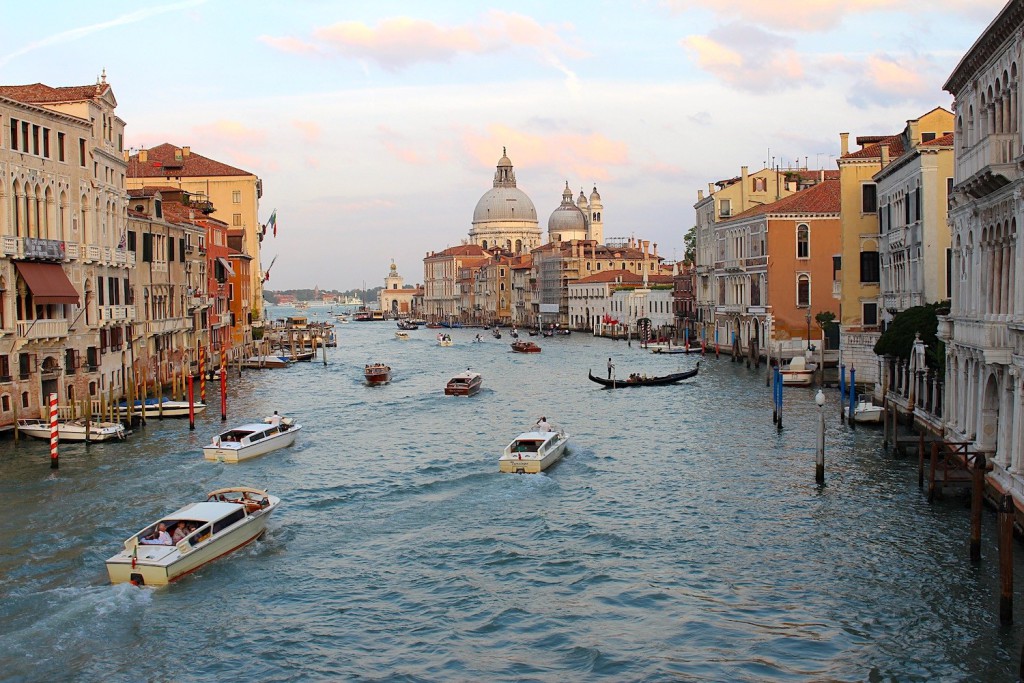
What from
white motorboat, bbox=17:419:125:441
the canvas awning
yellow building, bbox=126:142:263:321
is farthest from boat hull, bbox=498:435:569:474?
yellow building, bbox=126:142:263:321

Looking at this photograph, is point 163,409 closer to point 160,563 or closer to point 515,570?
point 160,563

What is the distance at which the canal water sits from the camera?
11758 mm

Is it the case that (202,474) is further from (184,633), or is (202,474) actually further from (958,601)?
(958,601)

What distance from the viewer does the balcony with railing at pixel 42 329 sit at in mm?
24438

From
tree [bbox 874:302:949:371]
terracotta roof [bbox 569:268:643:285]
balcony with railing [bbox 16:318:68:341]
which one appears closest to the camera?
tree [bbox 874:302:949:371]

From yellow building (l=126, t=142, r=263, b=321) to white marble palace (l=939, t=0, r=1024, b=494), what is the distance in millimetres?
43918

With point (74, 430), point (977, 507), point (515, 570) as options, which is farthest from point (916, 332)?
point (74, 430)

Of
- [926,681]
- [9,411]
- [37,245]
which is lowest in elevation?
[926,681]

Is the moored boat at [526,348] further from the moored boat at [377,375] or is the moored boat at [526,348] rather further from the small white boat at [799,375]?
the small white boat at [799,375]

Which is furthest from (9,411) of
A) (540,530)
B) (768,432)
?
(768,432)

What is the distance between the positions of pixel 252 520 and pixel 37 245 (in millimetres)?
12036

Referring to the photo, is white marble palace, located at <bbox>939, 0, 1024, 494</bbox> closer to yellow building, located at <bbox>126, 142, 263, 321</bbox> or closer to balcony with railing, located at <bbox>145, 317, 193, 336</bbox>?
balcony with railing, located at <bbox>145, 317, 193, 336</bbox>

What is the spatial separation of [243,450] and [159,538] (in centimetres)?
881

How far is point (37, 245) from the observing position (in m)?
24.9
